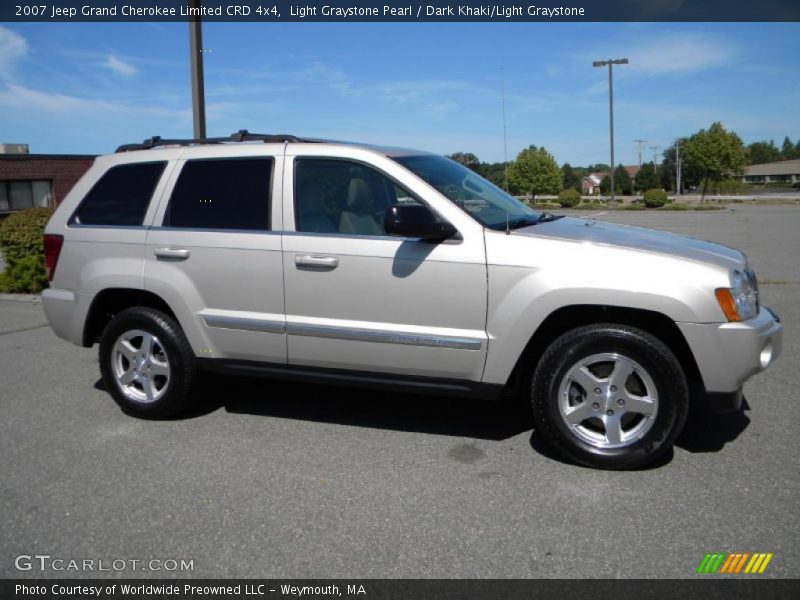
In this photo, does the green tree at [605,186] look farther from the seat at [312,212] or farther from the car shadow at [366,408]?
the seat at [312,212]

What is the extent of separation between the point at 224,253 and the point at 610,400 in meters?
2.61

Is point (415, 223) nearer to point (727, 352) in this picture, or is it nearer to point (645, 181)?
point (727, 352)

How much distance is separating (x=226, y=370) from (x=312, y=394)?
96cm

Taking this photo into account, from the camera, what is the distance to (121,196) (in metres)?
5.34

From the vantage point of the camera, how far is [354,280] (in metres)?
4.54

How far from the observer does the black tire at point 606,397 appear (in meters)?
4.07

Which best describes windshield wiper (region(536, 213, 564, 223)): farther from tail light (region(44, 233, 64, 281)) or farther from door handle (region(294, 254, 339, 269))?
tail light (region(44, 233, 64, 281))

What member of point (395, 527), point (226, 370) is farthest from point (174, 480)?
point (395, 527)

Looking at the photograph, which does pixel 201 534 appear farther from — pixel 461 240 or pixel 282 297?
pixel 461 240

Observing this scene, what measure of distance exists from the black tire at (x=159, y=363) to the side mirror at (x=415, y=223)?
182 cm

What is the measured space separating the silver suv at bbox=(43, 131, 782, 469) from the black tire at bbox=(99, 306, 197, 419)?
0.01 meters

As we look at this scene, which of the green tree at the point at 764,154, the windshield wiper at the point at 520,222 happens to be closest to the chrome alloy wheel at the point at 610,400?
the windshield wiper at the point at 520,222
